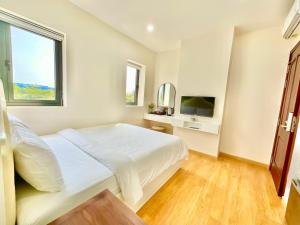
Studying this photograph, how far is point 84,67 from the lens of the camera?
8.00 ft

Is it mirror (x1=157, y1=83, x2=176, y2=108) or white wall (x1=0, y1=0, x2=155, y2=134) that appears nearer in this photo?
white wall (x1=0, y1=0, x2=155, y2=134)

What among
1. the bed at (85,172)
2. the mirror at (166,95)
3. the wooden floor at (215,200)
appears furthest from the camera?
the mirror at (166,95)

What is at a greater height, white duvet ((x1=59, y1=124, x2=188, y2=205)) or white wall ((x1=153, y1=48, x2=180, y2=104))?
white wall ((x1=153, y1=48, x2=180, y2=104))

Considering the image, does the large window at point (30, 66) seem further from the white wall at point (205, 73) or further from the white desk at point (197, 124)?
the white wall at point (205, 73)

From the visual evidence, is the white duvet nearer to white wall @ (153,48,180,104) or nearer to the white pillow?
the white pillow

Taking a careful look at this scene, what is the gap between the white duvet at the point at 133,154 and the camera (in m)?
1.20

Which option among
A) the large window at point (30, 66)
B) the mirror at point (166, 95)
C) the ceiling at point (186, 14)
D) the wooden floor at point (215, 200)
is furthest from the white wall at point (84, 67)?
the wooden floor at point (215, 200)

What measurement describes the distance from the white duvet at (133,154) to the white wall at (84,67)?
0.43 meters

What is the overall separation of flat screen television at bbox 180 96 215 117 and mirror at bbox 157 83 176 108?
74 cm

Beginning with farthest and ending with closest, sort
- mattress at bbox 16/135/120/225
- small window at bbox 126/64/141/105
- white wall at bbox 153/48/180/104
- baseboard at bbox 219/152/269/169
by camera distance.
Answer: white wall at bbox 153/48/180/104 → small window at bbox 126/64/141/105 → baseboard at bbox 219/152/269/169 → mattress at bbox 16/135/120/225

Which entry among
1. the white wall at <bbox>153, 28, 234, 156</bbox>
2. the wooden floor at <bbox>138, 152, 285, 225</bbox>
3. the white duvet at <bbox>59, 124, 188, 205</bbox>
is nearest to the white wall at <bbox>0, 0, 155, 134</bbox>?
the white duvet at <bbox>59, 124, 188, 205</bbox>

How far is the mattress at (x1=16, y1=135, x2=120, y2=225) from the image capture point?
746 mm

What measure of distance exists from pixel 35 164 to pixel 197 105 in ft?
9.34

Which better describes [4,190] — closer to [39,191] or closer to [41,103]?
[39,191]
